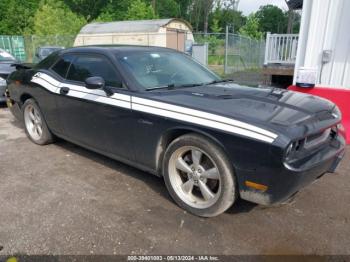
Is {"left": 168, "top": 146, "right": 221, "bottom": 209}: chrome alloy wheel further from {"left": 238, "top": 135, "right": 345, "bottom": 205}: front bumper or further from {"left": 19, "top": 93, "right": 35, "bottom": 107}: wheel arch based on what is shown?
{"left": 19, "top": 93, "right": 35, "bottom": 107}: wheel arch

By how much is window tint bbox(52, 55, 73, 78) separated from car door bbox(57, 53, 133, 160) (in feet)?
0.33

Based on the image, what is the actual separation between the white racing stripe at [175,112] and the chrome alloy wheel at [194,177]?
11.7 inches

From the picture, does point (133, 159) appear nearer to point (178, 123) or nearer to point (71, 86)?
point (178, 123)

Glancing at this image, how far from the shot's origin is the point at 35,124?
201 inches

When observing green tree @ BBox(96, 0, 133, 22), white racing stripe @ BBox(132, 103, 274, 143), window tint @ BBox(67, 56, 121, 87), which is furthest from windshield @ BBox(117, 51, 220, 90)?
green tree @ BBox(96, 0, 133, 22)

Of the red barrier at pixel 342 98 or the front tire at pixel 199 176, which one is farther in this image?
the red barrier at pixel 342 98

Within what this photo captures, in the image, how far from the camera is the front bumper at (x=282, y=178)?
239 cm

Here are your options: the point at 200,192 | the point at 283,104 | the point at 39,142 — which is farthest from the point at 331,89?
the point at 39,142

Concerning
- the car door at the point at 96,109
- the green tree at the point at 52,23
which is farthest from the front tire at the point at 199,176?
the green tree at the point at 52,23

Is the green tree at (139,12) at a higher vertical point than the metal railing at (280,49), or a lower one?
higher

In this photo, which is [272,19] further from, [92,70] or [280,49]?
[92,70]

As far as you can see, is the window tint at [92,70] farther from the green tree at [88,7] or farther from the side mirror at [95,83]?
the green tree at [88,7]

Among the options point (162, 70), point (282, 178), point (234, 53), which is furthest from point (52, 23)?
point (282, 178)

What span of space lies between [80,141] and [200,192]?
1885 millimetres
